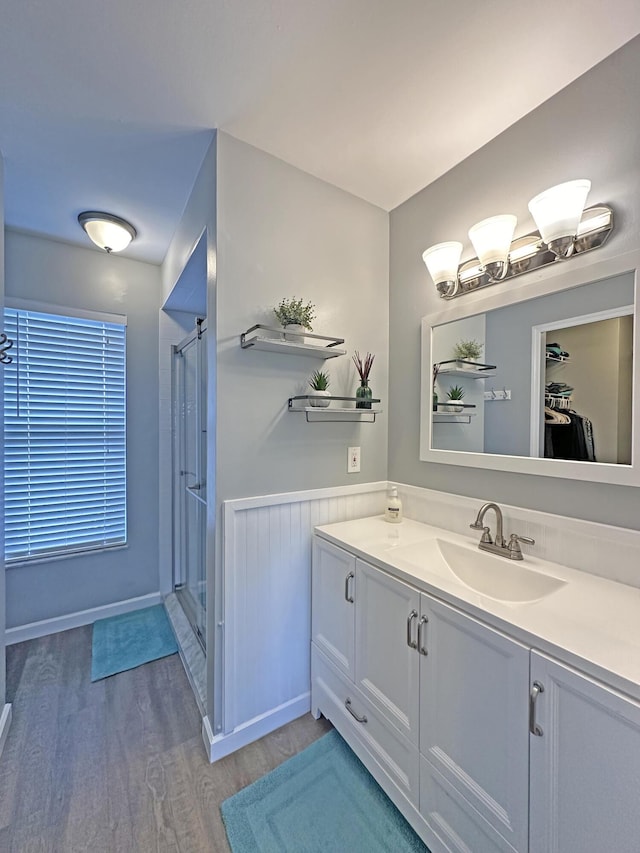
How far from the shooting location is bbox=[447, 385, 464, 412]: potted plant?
1625 millimetres

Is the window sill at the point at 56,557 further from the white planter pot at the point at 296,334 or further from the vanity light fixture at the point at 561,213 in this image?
the vanity light fixture at the point at 561,213

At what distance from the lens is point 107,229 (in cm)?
204

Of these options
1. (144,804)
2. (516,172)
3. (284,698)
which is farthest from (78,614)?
(516,172)

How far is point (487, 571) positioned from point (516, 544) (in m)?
0.15

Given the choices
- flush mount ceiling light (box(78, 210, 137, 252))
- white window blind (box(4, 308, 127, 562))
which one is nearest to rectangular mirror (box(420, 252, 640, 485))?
flush mount ceiling light (box(78, 210, 137, 252))

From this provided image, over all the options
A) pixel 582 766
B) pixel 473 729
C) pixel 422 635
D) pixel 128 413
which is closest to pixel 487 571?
pixel 422 635

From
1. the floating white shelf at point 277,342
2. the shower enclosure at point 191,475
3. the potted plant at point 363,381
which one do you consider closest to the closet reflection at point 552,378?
the potted plant at point 363,381

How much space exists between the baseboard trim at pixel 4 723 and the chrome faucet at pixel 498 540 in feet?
6.99

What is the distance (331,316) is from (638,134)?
3.93ft

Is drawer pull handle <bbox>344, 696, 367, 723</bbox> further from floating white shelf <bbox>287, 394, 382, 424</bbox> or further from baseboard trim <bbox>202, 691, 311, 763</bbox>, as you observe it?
floating white shelf <bbox>287, 394, 382, 424</bbox>

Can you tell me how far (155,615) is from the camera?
8.20 ft

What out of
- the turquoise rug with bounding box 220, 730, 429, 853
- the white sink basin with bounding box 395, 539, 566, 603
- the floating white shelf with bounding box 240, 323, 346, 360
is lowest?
the turquoise rug with bounding box 220, 730, 429, 853

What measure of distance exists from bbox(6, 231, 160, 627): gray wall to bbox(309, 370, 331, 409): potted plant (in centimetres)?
156

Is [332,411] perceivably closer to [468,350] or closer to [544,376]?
[468,350]
